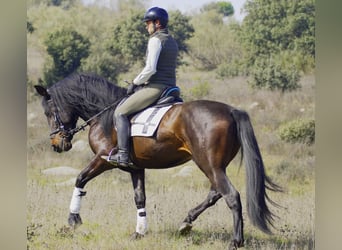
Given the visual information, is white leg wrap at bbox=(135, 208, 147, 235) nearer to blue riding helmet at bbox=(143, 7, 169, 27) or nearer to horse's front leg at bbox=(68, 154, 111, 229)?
horse's front leg at bbox=(68, 154, 111, 229)

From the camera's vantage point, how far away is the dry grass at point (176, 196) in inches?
257

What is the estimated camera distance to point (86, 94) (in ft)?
21.7

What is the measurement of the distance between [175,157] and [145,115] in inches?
18.9

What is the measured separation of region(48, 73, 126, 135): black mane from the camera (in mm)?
6594

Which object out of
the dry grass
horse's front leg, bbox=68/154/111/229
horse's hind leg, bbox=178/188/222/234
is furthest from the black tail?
horse's front leg, bbox=68/154/111/229

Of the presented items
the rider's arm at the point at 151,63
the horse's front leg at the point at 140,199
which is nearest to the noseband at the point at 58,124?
the horse's front leg at the point at 140,199

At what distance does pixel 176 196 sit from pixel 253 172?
1.07 meters

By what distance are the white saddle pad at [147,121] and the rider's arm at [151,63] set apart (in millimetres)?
293

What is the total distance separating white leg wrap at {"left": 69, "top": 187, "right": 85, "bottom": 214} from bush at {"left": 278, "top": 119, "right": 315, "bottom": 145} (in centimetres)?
208

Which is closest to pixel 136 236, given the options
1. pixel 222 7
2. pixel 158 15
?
pixel 158 15

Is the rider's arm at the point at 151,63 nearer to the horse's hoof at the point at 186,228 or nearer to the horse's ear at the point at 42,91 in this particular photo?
the horse's ear at the point at 42,91
